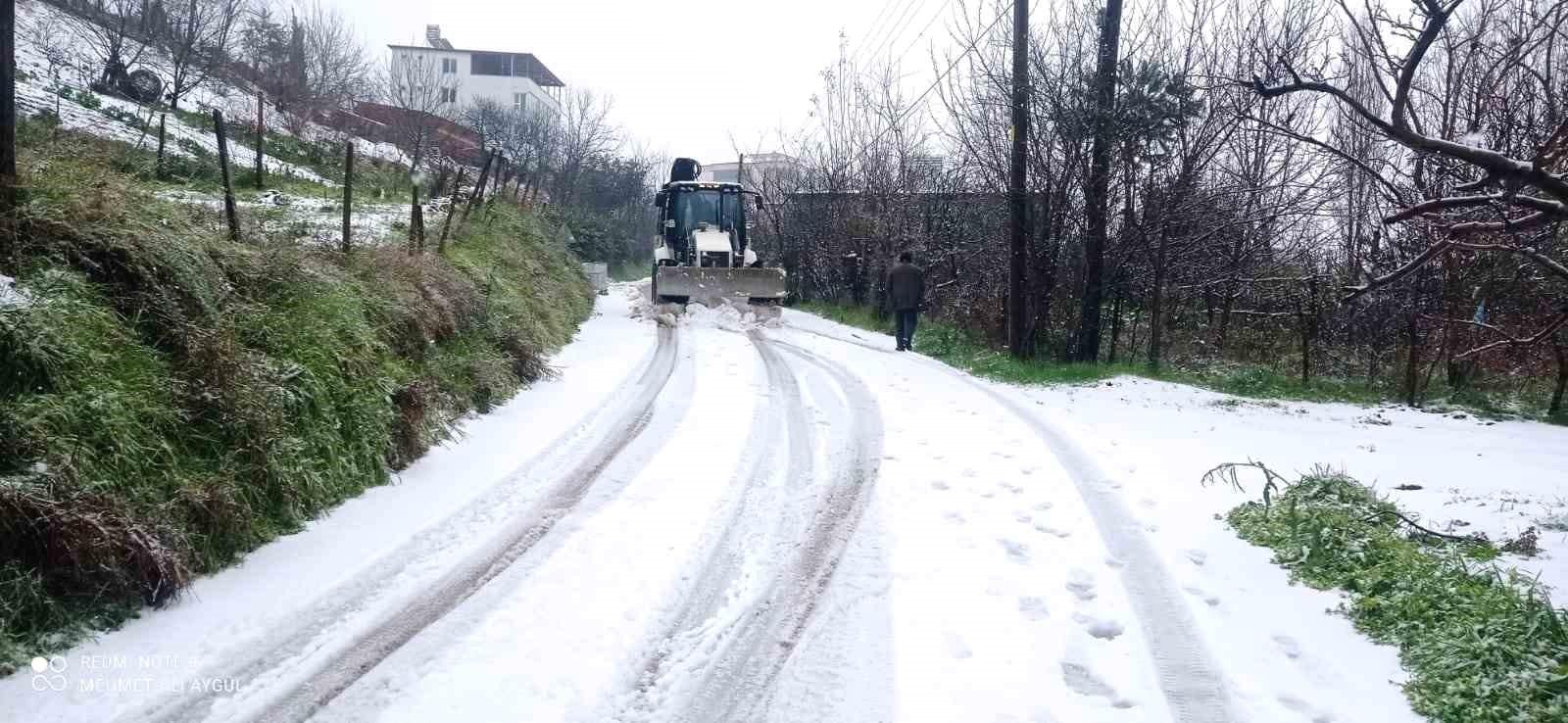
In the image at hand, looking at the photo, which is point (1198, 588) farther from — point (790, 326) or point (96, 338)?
point (790, 326)

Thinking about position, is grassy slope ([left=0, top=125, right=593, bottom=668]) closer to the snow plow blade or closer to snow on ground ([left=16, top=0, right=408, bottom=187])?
snow on ground ([left=16, top=0, right=408, bottom=187])

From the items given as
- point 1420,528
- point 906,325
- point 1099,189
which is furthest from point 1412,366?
point 1420,528

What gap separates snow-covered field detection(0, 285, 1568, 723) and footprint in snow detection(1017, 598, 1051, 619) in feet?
0.04

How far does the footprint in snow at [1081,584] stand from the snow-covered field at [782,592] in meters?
0.01

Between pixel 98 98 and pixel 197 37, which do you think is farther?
pixel 197 37

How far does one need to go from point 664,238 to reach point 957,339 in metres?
7.88

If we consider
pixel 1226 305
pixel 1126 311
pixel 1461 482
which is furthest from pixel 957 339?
pixel 1461 482

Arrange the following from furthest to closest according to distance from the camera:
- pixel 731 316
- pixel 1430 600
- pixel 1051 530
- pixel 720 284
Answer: pixel 720 284
pixel 731 316
pixel 1051 530
pixel 1430 600

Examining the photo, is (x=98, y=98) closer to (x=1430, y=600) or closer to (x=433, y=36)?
(x=1430, y=600)

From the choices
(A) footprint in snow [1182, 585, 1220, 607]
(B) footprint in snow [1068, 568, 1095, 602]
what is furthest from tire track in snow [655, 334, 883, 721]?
(A) footprint in snow [1182, 585, 1220, 607]

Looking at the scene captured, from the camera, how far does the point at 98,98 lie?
661 inches

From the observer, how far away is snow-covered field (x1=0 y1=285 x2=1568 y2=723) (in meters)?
3.15

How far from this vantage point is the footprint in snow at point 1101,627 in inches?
147

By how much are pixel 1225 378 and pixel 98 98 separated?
20.7 m
